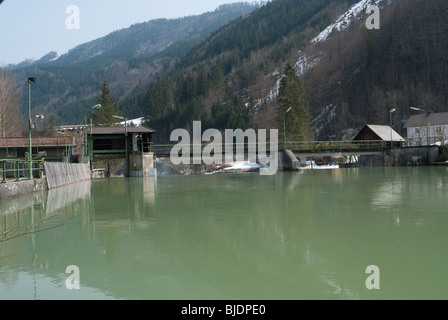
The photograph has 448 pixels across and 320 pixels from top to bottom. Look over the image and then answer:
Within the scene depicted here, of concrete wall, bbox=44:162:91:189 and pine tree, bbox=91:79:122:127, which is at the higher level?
pine tree, bbox=91:79:122:127

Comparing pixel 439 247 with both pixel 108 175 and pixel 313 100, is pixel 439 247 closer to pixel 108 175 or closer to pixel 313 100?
pixel 108 175

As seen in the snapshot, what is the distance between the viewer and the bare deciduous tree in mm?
56941

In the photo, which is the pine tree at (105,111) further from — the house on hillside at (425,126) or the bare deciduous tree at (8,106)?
the house on hillside at (425,126)

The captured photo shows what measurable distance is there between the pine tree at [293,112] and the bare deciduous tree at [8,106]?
4051 cm

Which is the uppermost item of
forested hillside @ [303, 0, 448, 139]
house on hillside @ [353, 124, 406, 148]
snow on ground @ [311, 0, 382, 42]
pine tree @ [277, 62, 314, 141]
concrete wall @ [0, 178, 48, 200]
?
snow on ground @ [311, 0, 382, 42]

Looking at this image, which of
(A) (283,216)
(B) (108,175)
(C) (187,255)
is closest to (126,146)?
(B) (108,175)

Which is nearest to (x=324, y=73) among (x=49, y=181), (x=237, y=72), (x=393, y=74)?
(x=393, y=74)

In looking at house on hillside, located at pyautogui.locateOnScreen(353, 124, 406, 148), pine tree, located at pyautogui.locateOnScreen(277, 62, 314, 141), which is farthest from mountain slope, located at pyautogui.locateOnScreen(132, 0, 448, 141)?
house on hillside, located at pyautogui.locateOnScreen(353, 124, 406, 148)

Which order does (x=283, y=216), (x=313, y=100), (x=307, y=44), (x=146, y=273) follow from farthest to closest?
(x=307, y=44), (x=313, y=100), (x=283, y=216), (x=146, y=273)

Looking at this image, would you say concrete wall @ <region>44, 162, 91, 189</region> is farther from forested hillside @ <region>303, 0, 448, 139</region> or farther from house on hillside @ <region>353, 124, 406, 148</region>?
forested hillside @ <region>303, 0, 448, 139</region>

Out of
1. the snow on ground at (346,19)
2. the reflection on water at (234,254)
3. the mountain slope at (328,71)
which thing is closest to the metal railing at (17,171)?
the reflection on water at (234,254)

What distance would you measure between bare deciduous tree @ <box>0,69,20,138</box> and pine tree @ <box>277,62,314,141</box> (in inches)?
1595

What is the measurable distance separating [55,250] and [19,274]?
1677mm
